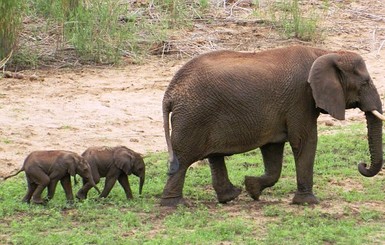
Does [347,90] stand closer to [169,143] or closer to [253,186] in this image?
[253,186]

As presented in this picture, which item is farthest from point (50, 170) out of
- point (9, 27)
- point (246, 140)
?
point (9, 27)

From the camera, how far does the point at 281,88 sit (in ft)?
32.1

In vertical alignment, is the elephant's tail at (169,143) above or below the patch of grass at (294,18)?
above

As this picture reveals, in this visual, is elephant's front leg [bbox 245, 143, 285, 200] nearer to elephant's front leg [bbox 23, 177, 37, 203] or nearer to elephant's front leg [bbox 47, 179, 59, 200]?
elephant's front leg [bbox 47, 179, 59, 200]

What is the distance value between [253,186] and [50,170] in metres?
1.73

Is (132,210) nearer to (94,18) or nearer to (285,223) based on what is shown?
(285,223)

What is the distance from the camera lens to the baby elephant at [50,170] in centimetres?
946

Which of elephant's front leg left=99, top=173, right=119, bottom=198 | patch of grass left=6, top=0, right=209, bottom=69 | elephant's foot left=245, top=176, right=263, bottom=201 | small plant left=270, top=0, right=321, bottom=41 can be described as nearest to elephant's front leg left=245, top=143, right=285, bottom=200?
elephant's foot left=245, top=176, right=263, bottom=201

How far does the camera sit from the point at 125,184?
997cm

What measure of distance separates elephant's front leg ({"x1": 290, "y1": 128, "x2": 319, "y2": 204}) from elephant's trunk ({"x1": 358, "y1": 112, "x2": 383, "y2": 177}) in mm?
429

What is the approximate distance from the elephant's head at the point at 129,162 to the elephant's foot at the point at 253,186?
89 cm

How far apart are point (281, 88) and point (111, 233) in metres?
2.05

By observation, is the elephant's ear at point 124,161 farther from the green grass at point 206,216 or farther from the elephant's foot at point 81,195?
the elephant's foot at point 81,195

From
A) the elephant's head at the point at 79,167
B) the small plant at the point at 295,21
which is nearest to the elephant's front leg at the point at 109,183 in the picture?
the elephant's head at the point at 79,167
